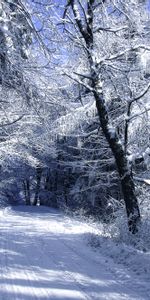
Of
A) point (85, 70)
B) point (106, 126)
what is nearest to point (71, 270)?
point (106, 126)

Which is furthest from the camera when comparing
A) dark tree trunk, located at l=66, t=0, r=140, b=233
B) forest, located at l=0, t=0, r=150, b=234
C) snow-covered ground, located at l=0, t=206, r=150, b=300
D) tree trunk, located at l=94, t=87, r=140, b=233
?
tree trunk, located at l=94, t=87, r=140, b=233

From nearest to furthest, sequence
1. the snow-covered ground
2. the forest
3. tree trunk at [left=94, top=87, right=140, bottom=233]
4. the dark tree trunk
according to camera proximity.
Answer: the forest
the snow-covered ground
the dark tree trunk
tree trunk at [left=94, top=87, right=140, bottom=233]

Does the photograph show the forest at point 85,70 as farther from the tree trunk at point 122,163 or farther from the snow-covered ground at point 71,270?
the snow-covered ground at point 71,270

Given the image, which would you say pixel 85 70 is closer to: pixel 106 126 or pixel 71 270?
pixel 106 126

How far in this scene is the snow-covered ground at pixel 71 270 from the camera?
23.5 ft

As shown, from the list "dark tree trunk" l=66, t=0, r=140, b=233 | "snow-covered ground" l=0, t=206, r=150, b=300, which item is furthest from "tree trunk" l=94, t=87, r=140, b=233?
"snow-covered ground" l=0, t=206, r=150, b=300

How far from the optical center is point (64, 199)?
4384cm

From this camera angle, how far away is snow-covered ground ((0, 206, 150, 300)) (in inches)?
282

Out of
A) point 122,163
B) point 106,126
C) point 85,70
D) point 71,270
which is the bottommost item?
point 71,270

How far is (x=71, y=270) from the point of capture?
8.94 meters

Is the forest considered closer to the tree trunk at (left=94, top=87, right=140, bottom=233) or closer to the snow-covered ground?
the tree trunk at (left=94, top=87, right=140, bottom=233)

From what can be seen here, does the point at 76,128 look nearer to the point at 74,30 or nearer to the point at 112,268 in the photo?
the point at 74,30

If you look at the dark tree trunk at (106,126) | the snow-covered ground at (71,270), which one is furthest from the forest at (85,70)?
the snow-covered ground at (71,270)

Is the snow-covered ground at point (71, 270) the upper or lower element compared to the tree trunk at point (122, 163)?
lower
